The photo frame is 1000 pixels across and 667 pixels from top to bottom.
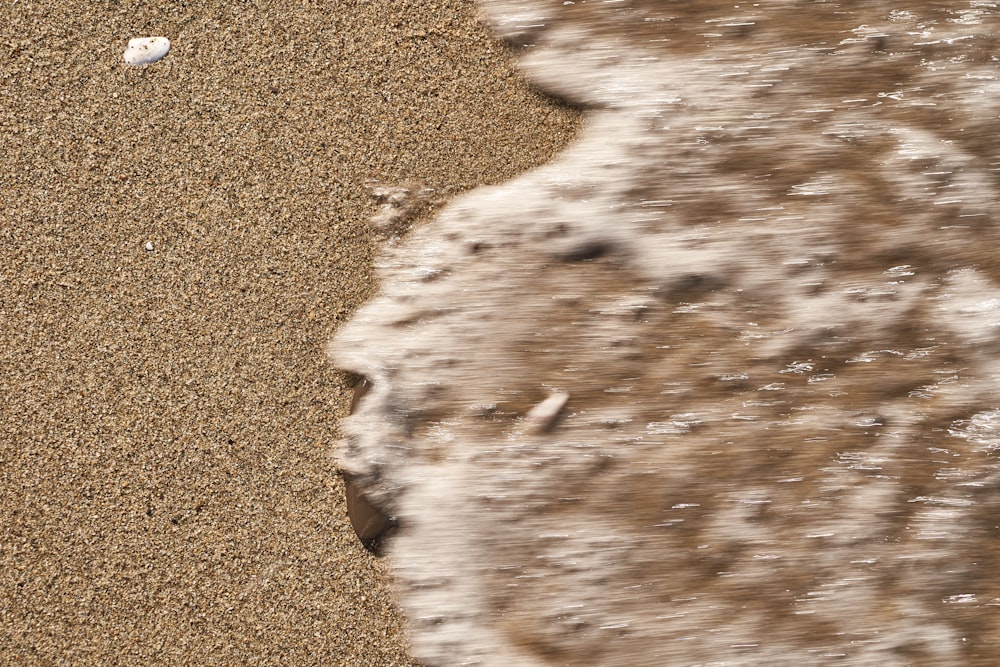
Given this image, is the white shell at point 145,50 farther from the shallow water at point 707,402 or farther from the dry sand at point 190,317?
the shallow water at point 707,402

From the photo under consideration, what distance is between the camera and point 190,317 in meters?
1.40

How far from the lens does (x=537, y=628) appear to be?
57.2 inches

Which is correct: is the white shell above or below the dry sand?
above

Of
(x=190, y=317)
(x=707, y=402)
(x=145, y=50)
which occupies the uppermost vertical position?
(x=145, y=50)

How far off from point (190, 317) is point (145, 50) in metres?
0.62

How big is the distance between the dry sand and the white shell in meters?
0.02

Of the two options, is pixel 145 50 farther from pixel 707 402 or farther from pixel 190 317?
pixel 707 402

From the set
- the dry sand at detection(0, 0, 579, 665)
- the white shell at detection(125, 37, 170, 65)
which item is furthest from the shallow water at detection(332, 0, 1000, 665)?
the white shell at detection(125, 37, 170, 65)

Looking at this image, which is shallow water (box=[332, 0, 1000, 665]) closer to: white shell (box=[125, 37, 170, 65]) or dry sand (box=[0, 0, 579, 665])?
dry sand (box=[0, 0, 579, 665])

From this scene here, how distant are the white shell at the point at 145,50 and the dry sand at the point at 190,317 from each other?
0.02m

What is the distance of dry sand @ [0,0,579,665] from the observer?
1.39m

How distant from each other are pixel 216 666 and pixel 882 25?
Answer: 7.21 ft

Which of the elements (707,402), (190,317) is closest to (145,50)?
(190,317)

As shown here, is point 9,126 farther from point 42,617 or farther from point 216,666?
point 216,666
